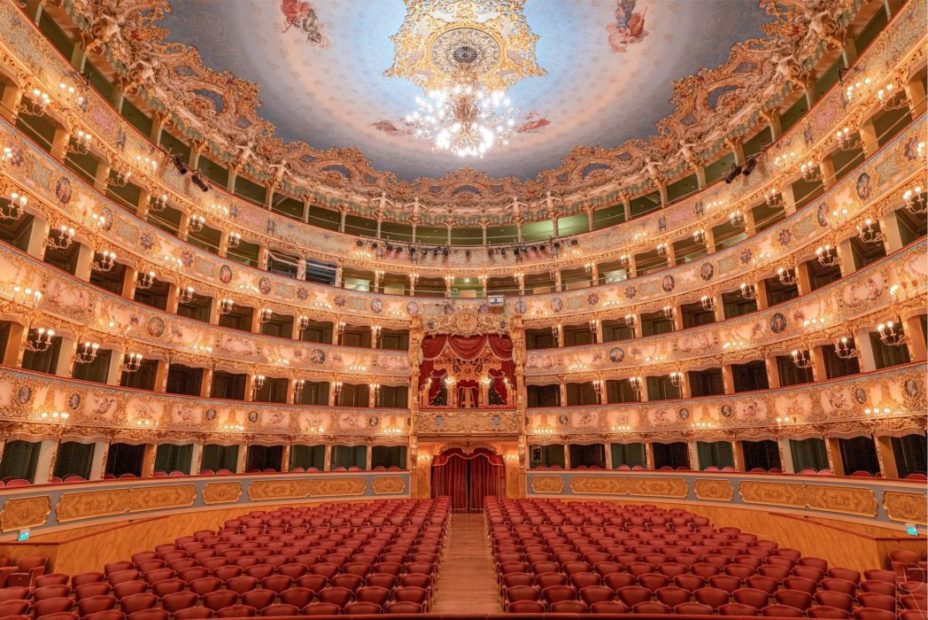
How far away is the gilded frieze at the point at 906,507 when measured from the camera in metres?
10.5

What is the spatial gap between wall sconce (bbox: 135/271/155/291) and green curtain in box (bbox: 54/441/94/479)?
4978 mm

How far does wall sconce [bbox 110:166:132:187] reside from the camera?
15.7 metres

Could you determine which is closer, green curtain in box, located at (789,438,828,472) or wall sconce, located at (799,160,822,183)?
wall sconce, located at (799,160,822,183)

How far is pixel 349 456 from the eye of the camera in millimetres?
22312

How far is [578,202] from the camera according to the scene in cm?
2511

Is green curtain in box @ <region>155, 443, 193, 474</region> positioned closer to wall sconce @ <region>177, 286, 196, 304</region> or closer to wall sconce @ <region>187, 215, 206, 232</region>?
wall sconce @ <region>177, 286, 196, 304</region>

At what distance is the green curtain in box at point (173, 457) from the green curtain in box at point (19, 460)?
385 centimetres

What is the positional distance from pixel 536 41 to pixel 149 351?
1574cm

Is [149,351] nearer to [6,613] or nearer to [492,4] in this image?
[6,613]

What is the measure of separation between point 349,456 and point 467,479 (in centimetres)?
550

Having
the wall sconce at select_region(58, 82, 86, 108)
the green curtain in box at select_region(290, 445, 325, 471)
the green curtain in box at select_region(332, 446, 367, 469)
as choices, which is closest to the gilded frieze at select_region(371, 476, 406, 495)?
the green curtain in box at select_region(332, 446, 367, 469)

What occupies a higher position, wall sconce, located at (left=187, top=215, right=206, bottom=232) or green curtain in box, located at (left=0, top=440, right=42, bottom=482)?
wall sconce, located at (left=187, top=215, right=206, bottom=232)

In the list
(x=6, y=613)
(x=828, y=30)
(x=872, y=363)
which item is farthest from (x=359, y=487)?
(x=828, y=30)

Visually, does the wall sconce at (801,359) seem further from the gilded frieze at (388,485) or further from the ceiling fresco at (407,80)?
the gilded frieze at (388,485)
